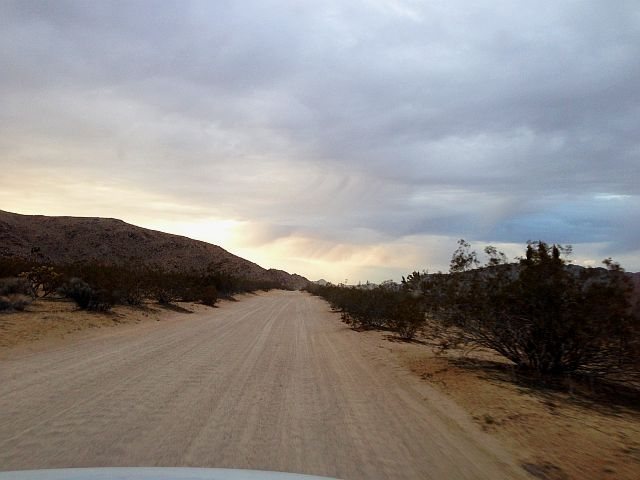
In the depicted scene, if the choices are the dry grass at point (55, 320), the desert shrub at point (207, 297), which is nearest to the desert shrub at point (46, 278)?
the dry grass at point (55, 320)

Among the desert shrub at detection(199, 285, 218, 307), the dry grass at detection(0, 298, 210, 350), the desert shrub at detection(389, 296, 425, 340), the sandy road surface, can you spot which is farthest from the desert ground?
the desert shrub at detection(199, 285, 218, 307)

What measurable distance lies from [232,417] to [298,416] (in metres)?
A: 0.97

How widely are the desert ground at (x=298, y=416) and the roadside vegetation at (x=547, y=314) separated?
0.99 m

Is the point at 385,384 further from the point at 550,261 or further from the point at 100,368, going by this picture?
the point at 100,368

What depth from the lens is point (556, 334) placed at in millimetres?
11969

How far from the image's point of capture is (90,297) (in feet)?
85.4

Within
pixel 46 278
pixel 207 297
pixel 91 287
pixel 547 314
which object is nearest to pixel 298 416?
pixel 547 314

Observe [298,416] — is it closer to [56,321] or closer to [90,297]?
[56,321]

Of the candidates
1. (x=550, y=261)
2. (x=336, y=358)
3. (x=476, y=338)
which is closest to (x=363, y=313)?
(x=336, y=358)

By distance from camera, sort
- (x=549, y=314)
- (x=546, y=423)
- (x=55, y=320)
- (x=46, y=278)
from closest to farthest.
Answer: (x=546, y=423) < (x=549, y=314) < (x=55, y=320) < (x=46, y=278)

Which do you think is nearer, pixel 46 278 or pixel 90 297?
pixel 90 297

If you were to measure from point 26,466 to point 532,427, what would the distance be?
6.68 metres

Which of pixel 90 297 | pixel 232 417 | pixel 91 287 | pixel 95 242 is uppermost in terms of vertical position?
pixel 95 242

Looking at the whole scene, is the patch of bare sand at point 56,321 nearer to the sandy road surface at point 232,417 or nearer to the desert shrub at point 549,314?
the sandy road surface at point 232,417
